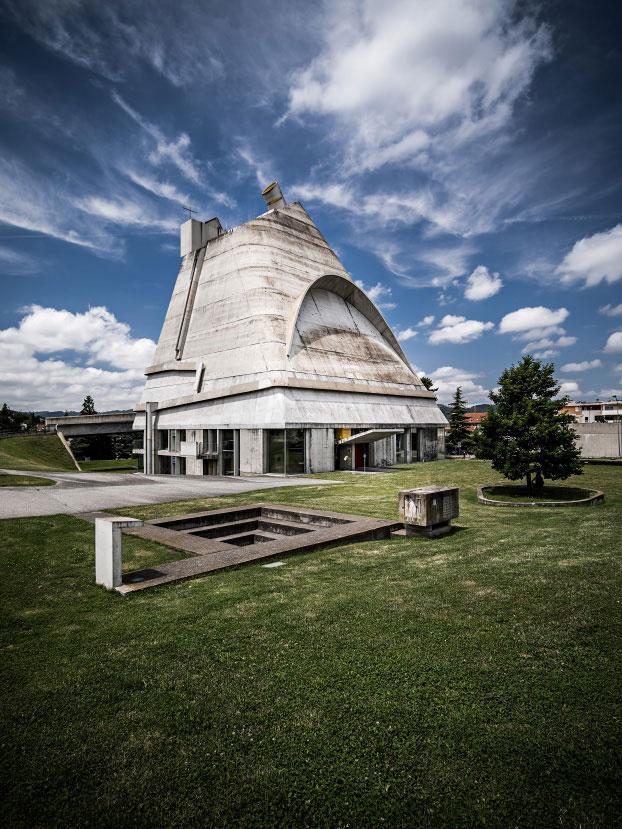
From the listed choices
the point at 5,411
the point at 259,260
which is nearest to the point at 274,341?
the point at 259,260

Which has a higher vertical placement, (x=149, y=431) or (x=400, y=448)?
(x=149, y=431)

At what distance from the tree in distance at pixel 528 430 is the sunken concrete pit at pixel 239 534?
24.4 feet

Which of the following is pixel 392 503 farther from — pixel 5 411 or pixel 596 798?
pixel 5 411

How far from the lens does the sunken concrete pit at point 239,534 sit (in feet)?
A: 25.6

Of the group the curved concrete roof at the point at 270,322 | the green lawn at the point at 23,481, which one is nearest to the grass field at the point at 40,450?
the curved concrete roof at the point at 270,322

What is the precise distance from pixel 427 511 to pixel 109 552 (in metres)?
6.65

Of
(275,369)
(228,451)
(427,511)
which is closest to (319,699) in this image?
(427,511)

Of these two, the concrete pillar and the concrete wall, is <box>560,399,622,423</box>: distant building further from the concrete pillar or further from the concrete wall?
the concrete pillar

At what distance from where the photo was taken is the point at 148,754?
10.9ft

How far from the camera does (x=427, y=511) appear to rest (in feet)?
33.2

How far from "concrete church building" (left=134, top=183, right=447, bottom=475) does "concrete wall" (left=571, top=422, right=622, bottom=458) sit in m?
12.4

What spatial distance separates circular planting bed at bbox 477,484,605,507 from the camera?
14867 mm

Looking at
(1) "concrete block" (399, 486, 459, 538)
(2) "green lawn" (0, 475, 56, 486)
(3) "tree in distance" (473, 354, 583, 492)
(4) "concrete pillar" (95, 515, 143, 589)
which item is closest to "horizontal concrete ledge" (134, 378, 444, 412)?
(2) "green lawn" (0, 475, 56, 486)

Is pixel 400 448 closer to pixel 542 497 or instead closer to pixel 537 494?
pixel 537 494
